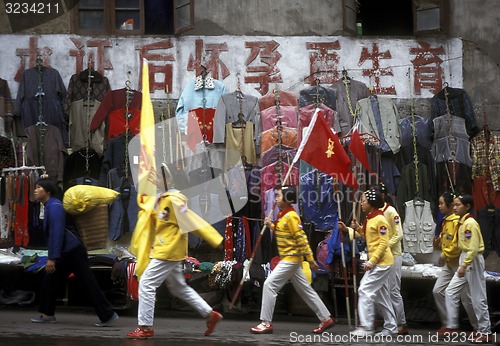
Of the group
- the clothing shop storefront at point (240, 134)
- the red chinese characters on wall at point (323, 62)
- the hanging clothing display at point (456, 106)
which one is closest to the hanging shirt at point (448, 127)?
the clothing shop storefront at point (240, 134)

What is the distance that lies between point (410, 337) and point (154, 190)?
11.3 ft

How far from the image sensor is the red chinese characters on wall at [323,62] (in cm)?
1430

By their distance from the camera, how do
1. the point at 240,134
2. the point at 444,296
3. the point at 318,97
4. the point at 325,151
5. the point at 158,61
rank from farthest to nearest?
the point at 158,61 < the point at 318,97 < the point at 240,134 < the point at 325,151 < the point at 444,296

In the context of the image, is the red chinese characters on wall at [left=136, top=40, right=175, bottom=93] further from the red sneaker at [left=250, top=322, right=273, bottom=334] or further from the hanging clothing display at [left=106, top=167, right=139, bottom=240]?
the red sneaker at [left=250, top=322, right=273, bottom=334]

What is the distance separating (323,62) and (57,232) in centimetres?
534

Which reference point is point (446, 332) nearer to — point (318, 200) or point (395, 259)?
point (395, 259)

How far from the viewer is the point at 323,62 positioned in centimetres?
1438

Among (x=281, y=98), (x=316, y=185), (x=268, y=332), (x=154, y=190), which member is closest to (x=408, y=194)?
(x=316, y=185)

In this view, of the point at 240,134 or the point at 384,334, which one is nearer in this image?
the point at 384,334

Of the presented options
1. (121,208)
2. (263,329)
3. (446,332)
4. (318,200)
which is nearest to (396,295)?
(446,332)

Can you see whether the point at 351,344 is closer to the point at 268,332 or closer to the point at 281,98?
the point at 268,332

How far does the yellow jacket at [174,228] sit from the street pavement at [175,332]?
885 mm

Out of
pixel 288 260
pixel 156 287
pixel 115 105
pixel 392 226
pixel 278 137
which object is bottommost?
pixel 156 287

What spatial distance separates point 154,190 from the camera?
10375mm
